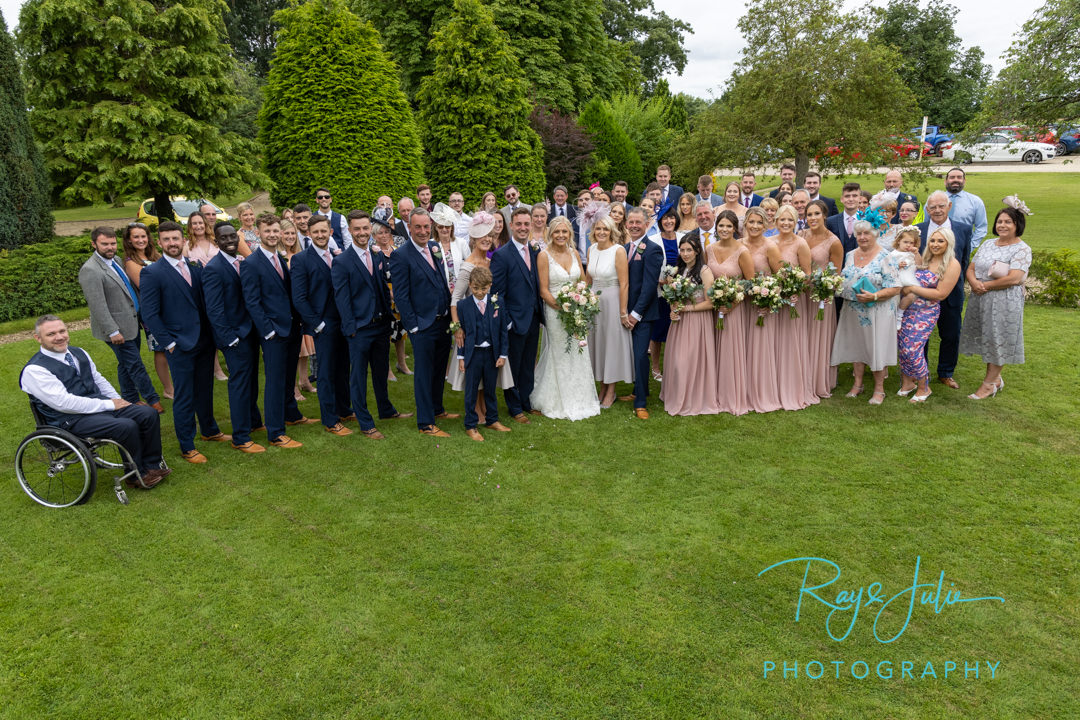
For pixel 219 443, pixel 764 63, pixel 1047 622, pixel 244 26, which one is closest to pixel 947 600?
pixel 1047 622

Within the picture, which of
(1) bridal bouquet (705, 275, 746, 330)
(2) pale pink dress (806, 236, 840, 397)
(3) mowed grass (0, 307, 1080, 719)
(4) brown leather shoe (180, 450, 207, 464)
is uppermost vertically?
(1) bridal bouquet (705, 275, 746, 330)

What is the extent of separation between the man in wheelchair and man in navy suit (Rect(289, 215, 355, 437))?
5.54 ft

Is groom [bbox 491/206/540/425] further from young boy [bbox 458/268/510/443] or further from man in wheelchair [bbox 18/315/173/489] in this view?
man in wheelchair [bbox 18/315/173/489]

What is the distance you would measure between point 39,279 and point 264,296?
892 centimetres

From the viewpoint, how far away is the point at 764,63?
63.5ft

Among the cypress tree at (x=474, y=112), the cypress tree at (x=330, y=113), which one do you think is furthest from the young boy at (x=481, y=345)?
the cypress tree at (x=474, y=112)

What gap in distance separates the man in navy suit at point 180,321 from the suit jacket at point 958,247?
27.1ft

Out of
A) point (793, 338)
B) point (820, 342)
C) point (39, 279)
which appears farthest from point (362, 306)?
point (39, 279)

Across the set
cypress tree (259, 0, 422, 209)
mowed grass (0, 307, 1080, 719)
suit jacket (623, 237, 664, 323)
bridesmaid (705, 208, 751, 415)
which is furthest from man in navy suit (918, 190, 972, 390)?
cypress tree (259, 0, 422, 209)

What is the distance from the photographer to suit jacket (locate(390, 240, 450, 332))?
6.91 metres

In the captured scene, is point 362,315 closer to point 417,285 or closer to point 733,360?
point 417,285

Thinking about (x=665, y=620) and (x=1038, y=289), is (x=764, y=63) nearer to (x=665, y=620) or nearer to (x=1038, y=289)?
(x=1038, y=289)

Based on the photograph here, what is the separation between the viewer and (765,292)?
7.32 meters

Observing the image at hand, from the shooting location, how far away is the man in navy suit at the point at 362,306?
680 cm
